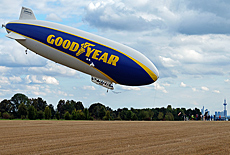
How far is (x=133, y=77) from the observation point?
91.0 feet

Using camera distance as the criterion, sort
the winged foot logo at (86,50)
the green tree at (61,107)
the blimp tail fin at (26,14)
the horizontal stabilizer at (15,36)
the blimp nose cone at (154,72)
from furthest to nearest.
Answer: the green tree at (61,107) → the blimp tail fin at (26,14) → the horizontal stabilizer at (15,36) → the blimp nose cone at (154,72) → the winged foot logo at (86,50)

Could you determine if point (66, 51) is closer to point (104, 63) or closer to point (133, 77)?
point (104, 63)

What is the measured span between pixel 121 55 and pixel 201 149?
1083cm

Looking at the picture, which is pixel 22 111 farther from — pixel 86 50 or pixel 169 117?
pixel 86 50

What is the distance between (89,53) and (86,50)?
1.35 ft

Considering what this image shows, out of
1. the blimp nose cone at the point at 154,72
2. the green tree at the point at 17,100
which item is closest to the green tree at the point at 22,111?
the green tree at the point at 17,100

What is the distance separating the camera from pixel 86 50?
28.0 metres

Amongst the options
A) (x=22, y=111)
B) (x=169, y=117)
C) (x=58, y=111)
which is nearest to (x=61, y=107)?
(x=58, y=111)

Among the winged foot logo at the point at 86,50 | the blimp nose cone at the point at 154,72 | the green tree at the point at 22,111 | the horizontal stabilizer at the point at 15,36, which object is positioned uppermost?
A: the horizontal stabilizer at the point at 15,36

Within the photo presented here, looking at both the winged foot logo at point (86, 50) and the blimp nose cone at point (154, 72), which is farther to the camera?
the blimp nose cone at point (154, 72)

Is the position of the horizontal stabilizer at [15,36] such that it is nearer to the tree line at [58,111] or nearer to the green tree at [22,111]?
the tree line at [58,111]

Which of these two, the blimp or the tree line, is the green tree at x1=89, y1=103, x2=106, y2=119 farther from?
the blimp

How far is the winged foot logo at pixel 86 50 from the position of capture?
27.4 m

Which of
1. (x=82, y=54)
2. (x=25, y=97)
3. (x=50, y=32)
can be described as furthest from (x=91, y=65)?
(x=25, y=97)
